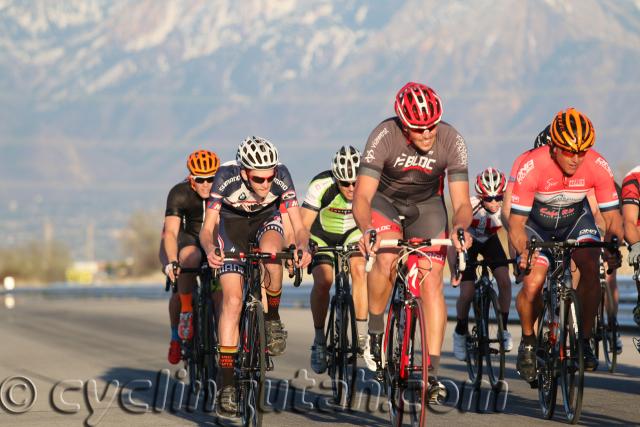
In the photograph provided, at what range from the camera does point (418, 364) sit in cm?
912

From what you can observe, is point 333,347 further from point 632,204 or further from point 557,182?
point 632,204

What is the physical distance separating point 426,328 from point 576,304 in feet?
3.80

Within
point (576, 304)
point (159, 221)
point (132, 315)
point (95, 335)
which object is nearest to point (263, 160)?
point (576, 304)

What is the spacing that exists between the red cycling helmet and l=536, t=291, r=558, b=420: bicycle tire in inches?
68.0

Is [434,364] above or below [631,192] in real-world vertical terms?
below

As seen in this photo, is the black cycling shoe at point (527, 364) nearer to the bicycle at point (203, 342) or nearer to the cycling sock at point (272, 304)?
the cycling sock at point (272, 304)

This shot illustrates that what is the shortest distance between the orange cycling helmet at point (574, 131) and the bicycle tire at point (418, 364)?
1830mm

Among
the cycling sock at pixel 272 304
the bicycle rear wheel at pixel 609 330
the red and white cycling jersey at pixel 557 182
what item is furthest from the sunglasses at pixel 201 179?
the bicycle rear wheel at pixel 609 330

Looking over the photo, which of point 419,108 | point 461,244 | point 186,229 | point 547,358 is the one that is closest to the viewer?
point 461,244

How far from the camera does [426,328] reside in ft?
30.2

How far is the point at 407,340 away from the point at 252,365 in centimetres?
118

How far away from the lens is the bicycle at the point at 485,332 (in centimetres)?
1172

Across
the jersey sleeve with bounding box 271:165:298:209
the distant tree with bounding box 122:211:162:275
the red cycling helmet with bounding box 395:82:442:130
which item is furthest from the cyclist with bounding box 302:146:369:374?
the distant tree with bounding box 122:211:162:275
